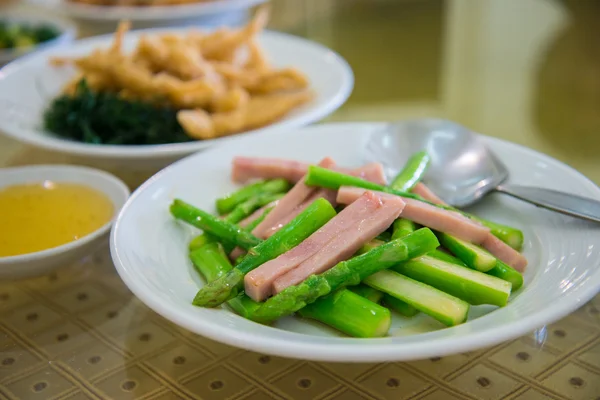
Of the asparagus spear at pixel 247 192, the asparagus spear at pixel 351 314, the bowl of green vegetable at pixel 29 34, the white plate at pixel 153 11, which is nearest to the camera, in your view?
the asparagus spear at pixel 351 314

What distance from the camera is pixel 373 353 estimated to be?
116cm

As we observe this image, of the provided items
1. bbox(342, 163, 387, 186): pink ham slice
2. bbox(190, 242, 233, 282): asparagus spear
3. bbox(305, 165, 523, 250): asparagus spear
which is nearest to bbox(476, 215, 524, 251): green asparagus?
bbox(305, 165, 523, 250): asparagus spear

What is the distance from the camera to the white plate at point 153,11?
3637mm

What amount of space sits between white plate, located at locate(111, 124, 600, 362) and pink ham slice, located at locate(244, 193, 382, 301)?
0.08 m

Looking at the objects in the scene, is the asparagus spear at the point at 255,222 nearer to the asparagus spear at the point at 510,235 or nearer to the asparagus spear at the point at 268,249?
the asparagus spear at the point at 268,249

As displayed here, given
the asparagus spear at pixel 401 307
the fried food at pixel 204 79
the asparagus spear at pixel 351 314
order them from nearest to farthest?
the asparagus spear at pixel 351 314
the asparagus spear at pixel 401 307
the fried food at pixel 204 79

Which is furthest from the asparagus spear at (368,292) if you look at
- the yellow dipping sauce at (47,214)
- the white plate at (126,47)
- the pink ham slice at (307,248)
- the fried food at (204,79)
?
the fried food at (204,79)

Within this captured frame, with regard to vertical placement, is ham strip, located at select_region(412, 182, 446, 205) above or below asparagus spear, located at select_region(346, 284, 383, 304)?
above

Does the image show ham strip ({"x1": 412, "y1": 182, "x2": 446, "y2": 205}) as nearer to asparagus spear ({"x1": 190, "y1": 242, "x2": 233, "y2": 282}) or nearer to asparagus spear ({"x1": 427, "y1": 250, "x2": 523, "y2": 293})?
asparagus spear ({"x1": 427, "y1": 250, "x2": 523, "y2": 293})

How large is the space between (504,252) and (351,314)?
0.46 m

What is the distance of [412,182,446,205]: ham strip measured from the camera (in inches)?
69.7

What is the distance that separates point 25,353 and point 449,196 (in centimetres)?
122

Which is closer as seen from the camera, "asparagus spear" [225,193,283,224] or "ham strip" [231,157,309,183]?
"asparagus spear" [225,193,283,224]

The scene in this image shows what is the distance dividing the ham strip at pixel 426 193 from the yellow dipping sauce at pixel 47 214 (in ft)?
2.93
